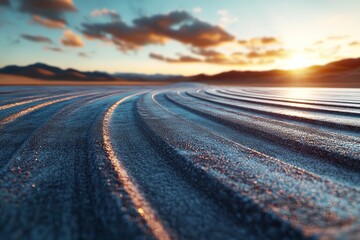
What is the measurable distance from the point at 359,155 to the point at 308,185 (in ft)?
3.03

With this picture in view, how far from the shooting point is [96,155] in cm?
199

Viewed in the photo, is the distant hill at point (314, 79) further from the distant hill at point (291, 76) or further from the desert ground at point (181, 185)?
the desert ground at point (181, 185)

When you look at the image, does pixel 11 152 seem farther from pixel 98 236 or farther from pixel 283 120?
pixel 283 120

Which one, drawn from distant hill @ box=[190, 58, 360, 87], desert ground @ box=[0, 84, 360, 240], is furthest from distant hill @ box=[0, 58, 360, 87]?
desert ground @ box=[0, 84, 360, 240]

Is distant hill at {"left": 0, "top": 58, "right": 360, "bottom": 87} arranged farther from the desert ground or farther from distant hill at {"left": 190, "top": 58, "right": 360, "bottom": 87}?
the desert ground

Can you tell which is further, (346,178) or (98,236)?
(346,178)

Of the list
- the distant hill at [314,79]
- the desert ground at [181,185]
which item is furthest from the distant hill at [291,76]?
the desert ground at [181,185]

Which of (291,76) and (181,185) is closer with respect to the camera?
(181,185)

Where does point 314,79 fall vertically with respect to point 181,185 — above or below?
above

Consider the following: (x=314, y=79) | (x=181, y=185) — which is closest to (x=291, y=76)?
(x=314, y=79)

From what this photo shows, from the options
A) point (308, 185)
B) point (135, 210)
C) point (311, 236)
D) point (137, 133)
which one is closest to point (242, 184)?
point (308, 185)

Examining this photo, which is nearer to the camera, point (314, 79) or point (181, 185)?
point (181, 185)

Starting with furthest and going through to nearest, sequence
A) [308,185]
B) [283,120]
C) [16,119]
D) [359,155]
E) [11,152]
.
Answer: [16,119], [283,120], [11,152], [359,155], [308,185]

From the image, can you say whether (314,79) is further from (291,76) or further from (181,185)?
(181,185)
